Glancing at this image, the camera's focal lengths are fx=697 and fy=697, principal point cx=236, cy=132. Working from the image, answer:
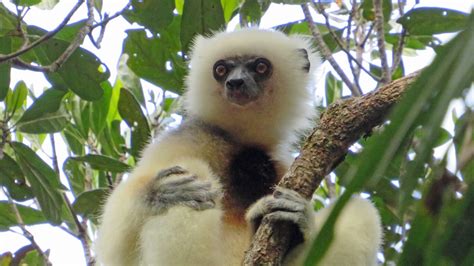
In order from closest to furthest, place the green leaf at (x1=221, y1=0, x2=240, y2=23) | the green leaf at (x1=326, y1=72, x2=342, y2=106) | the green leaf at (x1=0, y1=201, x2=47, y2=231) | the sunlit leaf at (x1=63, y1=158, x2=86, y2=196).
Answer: the green leaf at (x1=0, y1=201, x2=47, y2=231) → the green leaf at (x1=221, y1=0, x2=240, y2=23) → the sunlit leaf at (x1=63, y1=158, x2=86, y2=196) → the green leaf at (x1=326, y1=72, x2=342, y2=106)

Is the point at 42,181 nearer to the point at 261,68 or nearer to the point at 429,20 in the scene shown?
the point at 261,68

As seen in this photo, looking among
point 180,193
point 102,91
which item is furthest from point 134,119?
point 180,193

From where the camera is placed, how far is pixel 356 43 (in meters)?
6.62

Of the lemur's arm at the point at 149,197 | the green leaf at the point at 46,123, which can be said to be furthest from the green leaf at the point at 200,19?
the lemur's arm at the point at 149,197

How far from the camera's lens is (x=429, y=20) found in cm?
584

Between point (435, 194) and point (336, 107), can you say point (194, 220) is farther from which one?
point (435, 194)

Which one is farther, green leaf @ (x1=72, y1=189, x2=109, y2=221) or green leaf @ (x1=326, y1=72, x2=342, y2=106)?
green leaf @ (x1=326, y1=72, x2=342, y2=106)

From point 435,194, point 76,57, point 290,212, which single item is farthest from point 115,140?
point 435,194

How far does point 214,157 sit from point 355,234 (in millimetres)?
1060

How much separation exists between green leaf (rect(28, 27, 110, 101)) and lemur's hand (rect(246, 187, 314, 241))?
2.04 metres

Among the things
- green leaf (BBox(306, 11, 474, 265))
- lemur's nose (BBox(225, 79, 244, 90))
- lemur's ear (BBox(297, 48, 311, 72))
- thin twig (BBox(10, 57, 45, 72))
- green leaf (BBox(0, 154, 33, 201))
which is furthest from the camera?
lemur's ear (BBox(297, 48, 311, 72))

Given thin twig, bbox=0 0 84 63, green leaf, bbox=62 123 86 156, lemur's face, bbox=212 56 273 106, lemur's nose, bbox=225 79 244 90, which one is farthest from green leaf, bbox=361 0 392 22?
green leaf, bbox=62 123 86 156

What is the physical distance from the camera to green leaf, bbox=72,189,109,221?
5.57 m

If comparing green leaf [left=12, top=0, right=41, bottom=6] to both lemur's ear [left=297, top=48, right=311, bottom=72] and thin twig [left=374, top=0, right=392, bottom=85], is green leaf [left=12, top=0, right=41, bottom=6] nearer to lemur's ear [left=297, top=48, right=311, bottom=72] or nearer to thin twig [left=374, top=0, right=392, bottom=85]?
lemur's ear [left=297, top=48, right=311, bottom=72]
